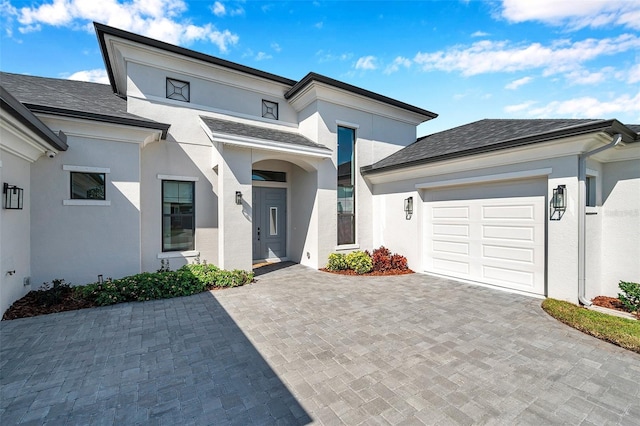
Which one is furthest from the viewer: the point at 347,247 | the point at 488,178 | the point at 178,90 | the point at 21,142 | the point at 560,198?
the point at 347,247

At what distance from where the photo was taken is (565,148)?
5.80 meters

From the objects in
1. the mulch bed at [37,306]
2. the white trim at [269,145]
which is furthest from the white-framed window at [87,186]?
the white trim at [269,145]

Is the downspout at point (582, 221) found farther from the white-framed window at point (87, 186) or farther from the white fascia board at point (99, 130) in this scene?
the white-framed window at point (87, 186)

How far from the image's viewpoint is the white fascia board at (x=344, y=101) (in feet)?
31.0

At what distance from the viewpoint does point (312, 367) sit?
3533mm

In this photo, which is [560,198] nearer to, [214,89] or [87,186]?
[214,89]

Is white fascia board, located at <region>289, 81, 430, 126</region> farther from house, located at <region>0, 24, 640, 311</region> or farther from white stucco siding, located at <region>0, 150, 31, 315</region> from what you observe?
white stucco siding, located at <region>0, 150, 31, 315</region>

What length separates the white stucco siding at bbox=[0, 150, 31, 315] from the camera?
4.93 m

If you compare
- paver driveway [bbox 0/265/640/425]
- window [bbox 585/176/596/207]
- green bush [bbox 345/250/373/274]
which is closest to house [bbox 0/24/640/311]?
window [bbox 585/176/596/207]

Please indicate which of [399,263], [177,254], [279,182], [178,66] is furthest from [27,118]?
[399,263]

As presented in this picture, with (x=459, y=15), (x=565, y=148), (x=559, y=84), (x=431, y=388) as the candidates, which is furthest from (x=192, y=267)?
(x=559, y=84)

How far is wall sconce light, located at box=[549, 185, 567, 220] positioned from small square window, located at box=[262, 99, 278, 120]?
8.76 metres

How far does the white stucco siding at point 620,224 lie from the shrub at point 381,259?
534 centimetres

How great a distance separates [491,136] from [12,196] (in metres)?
11.1
